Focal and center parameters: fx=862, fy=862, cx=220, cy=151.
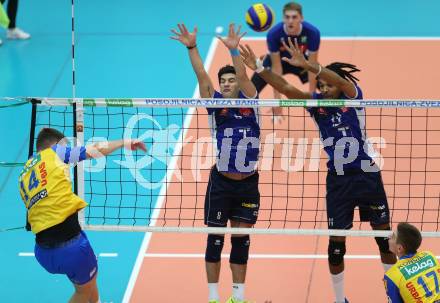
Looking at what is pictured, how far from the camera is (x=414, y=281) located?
747 cm

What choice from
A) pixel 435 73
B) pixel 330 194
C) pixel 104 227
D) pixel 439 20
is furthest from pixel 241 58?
pixel 439 20

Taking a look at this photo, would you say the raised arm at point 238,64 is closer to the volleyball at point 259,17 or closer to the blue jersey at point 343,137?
the blue jersey at point 343,137

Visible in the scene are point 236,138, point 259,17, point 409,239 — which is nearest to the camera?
point 409,239

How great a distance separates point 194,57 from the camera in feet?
30.3

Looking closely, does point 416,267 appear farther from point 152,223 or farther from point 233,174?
point 152,223

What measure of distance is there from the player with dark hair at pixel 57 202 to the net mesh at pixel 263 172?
2.44m

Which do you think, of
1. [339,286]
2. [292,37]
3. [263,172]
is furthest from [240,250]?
[292,37]

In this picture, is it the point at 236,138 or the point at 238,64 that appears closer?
the point at 238,64

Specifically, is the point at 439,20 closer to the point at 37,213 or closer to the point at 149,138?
the point at 149,138

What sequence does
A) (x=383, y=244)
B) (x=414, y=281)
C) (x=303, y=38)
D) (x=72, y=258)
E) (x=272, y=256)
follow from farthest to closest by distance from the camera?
(x=303, y=38) < (x=272, y=256) < (x=383, y=244) < (x=72, y=258) < (x=414, y=281)

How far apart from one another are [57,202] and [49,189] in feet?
0.48

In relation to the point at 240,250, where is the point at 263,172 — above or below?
above

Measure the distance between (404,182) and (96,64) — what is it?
6638 mm

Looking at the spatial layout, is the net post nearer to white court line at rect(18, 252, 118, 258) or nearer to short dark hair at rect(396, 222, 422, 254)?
white court line at rect(18, 252, 118, 258)
